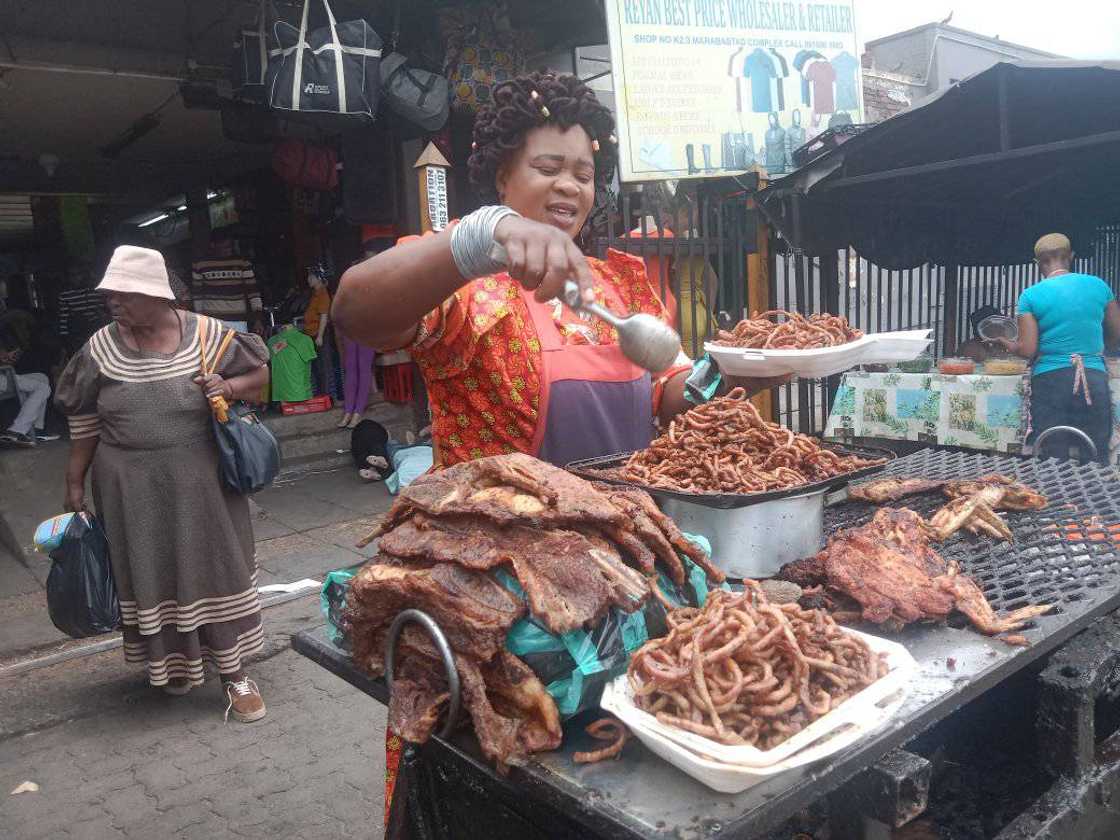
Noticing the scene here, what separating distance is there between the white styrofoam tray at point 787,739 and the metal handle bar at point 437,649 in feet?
0.83

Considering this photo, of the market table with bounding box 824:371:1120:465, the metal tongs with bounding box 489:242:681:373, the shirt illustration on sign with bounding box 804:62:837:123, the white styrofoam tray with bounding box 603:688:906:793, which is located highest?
the shirt illustration on sign with bounding box 804:62:837:123

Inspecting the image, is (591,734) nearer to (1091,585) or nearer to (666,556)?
(666,556)

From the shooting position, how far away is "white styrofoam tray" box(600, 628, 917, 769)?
120 centimetres

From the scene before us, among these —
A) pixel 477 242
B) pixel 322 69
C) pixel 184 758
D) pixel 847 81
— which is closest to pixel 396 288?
pixel 477 242

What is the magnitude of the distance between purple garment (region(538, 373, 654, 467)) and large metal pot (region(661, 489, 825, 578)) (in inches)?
18.8

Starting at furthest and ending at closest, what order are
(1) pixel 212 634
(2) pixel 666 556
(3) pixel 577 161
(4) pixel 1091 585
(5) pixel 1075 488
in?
(1) pixel 212 634 < (5) pixel 1075 488 < (3) pixel 577 161 < (4) pixel 1091 585 < (2) pixel 666 556

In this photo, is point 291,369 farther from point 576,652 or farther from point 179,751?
point 576,652

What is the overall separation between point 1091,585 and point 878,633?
2.14ft

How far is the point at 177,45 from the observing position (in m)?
7.37

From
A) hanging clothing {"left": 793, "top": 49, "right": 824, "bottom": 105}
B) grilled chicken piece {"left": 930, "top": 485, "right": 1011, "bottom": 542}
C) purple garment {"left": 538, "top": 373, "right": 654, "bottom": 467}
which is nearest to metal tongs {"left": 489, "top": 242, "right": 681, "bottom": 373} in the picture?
purple garment {"left": 538, "top": 373, "right": 654, "bottom": 467}

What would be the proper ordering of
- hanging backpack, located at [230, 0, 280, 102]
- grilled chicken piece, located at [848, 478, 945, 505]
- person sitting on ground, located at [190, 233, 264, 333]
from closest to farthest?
grilled chicken piece, located at [848, 478, 945, 505] → hanging backpack, located at [230, 0, 280, 102] → person sitting on ground, located at [190, 233, 264, 333]

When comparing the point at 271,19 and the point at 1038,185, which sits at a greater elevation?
the point at 271,19

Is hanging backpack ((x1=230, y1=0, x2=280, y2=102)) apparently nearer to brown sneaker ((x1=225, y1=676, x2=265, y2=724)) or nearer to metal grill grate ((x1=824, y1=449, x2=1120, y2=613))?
brown sneaker ((x1=225, y1=676, x2=265, y2=724))

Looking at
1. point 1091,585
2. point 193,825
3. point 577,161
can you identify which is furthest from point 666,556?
point 193,825
